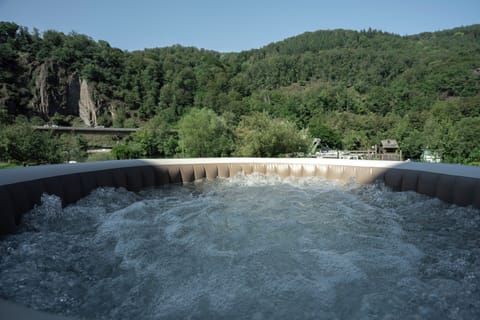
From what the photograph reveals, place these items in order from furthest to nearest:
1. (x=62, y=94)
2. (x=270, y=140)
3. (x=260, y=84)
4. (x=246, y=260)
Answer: (x=260, y=84)
(x=62, y=94)
(x=270, y=140)
(x=246, y=260)

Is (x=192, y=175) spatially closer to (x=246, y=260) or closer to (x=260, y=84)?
(x=246, y=260)

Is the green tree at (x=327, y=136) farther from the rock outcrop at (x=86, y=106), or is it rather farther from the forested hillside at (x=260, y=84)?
the rock outcrop at (x=86, y=106)

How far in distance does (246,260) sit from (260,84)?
7061 centimetres

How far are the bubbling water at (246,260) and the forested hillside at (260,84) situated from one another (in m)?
32.6

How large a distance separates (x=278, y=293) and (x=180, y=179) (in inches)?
227

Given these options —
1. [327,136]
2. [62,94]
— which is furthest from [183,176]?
[62,94]

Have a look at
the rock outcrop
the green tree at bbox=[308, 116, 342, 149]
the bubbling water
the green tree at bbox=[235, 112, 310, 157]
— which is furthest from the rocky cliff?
the bubbling water

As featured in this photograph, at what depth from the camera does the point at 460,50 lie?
54469mm

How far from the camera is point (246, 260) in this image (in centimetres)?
304

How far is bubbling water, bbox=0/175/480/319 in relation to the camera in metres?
2.22

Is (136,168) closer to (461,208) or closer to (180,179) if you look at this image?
(180,179)

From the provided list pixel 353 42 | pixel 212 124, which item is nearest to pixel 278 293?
pixel 212 124

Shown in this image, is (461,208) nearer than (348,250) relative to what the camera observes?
No

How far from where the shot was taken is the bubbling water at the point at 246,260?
2.22 m
